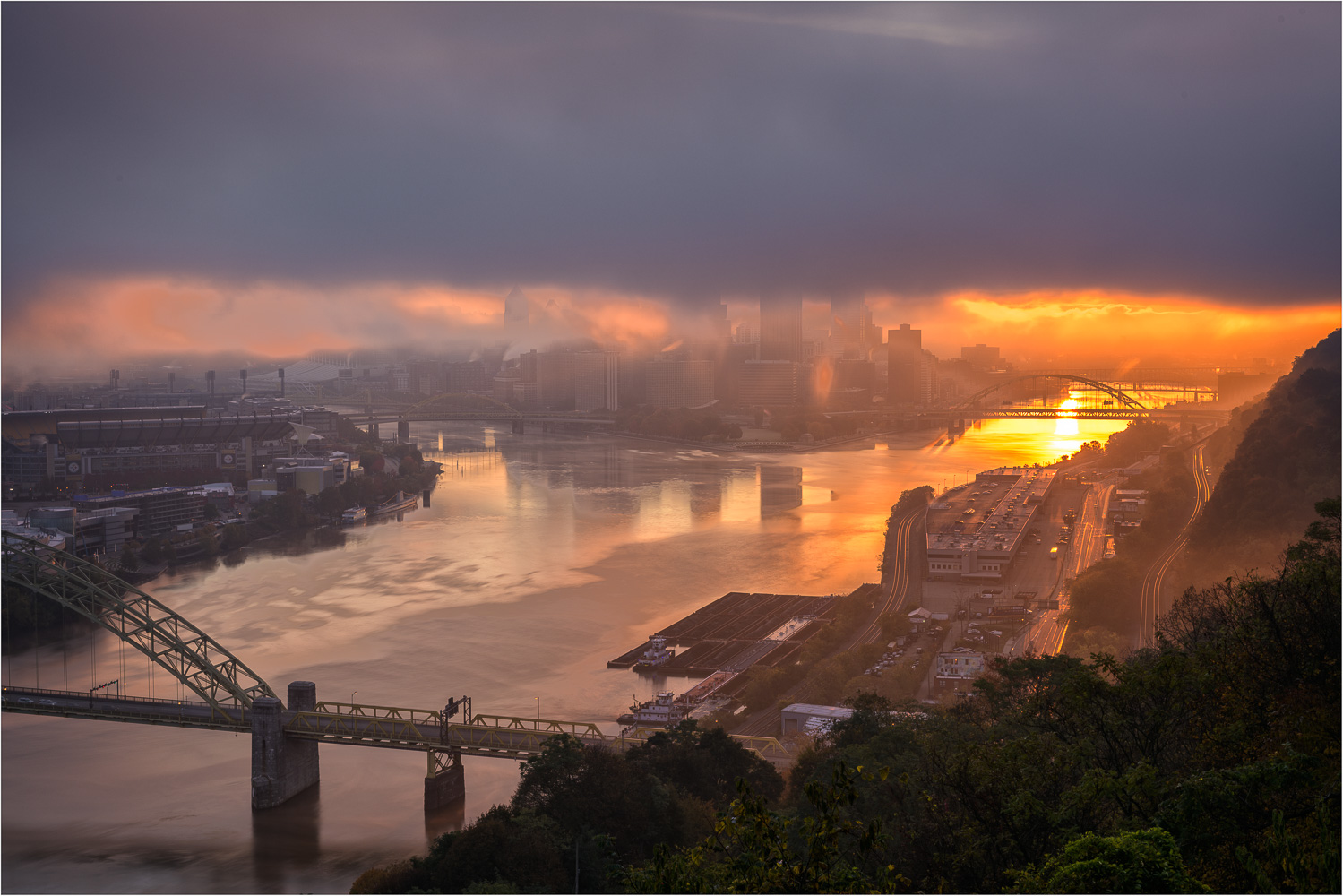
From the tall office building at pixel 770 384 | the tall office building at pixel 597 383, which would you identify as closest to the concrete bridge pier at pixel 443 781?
the tall office building at pixel 770 384

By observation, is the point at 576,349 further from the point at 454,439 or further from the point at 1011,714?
the point at 1011,714

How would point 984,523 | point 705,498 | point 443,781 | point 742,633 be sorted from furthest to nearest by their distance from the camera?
1. point 705,498
2. point 984,523
3. point 742,633
4. point 443,781

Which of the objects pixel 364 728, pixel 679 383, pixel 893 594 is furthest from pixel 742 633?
pixel 679 383

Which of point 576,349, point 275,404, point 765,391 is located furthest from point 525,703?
point 576,349

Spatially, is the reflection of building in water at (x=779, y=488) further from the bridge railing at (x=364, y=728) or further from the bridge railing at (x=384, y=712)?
the bridge railing at (x=364, y=728)

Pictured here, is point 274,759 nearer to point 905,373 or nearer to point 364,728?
point 364,728
